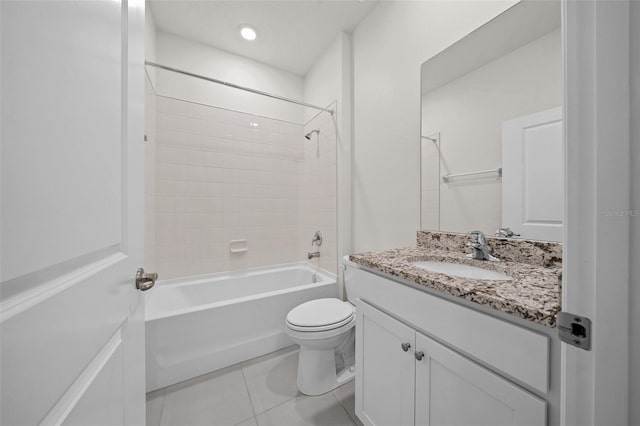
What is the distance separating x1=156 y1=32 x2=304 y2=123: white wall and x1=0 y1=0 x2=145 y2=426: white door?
5.87 ft

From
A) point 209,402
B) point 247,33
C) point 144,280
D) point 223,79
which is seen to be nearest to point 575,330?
point 144,280

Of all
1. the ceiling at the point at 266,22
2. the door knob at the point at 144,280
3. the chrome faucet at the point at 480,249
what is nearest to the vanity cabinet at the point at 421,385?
the chrome faucet at the point at 480,249

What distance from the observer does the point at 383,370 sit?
92 centimetres

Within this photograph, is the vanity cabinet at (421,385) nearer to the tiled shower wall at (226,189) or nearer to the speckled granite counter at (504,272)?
the speckled granite counter at (504,272)

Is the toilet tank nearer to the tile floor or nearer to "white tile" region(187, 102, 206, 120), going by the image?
the tile floor

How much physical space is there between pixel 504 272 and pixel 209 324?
5.52 feet

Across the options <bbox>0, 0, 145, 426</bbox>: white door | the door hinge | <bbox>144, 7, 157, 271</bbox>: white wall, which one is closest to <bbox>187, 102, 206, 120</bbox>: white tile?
<bbox>144, 7, 157, 271</bbox>: white wall

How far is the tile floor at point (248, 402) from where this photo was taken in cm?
118

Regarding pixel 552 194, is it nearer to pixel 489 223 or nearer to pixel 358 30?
pixel 489 223

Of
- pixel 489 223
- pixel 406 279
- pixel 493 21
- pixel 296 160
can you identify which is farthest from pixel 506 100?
pixel 296 160

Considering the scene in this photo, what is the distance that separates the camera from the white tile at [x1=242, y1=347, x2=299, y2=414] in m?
1.31

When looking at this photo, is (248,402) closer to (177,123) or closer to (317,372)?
(317,372)

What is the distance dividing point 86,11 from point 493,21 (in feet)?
4.92

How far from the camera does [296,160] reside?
2660mm
